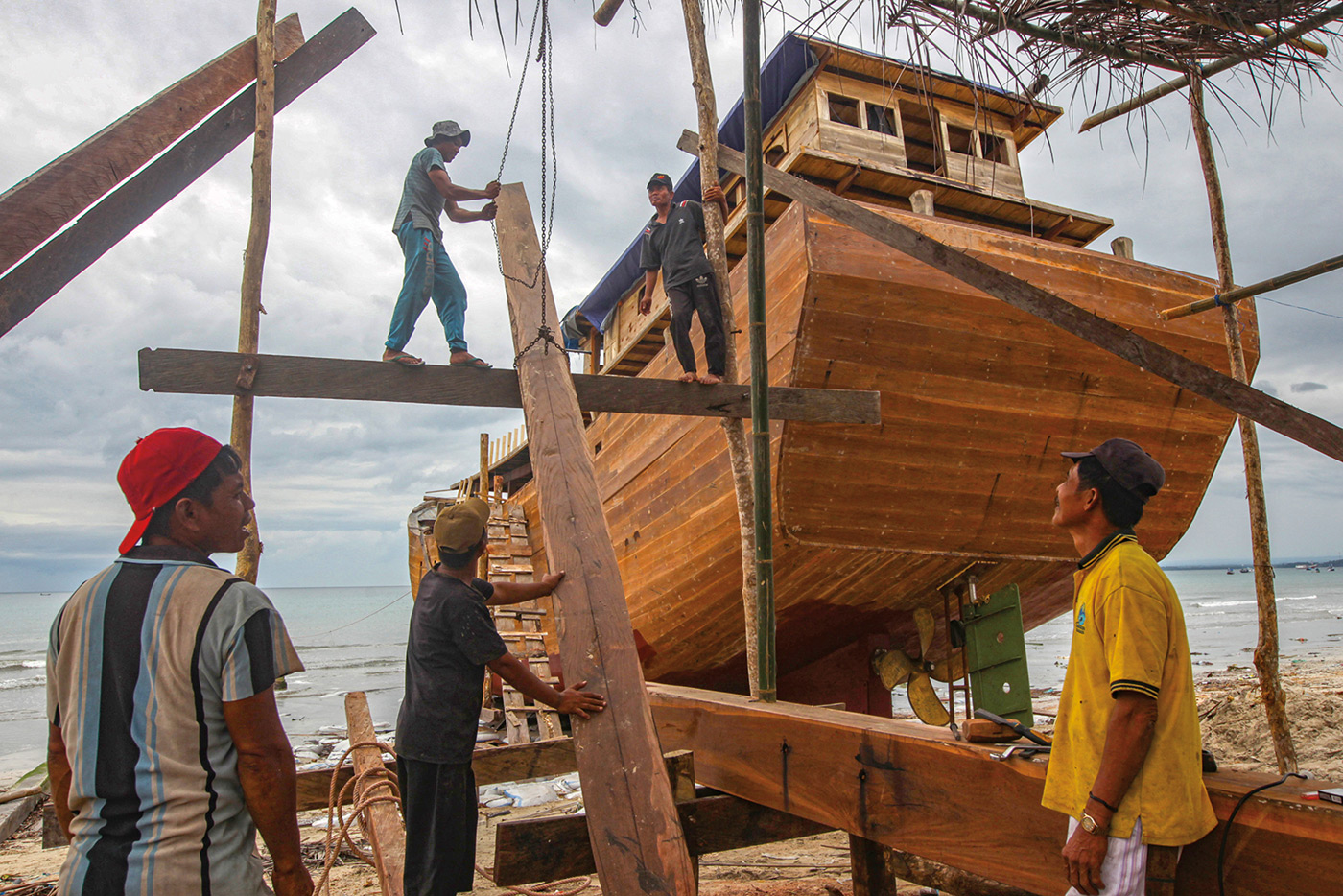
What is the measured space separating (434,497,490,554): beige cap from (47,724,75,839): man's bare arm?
1110 millimetres

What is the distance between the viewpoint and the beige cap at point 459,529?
2656mm

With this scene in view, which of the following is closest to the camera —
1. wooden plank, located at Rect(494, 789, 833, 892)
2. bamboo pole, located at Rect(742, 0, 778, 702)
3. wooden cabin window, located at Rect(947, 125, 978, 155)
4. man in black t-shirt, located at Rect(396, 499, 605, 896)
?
wooden plank, located at Rect(494, 789, 833, 892)

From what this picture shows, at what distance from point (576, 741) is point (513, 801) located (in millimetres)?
5837

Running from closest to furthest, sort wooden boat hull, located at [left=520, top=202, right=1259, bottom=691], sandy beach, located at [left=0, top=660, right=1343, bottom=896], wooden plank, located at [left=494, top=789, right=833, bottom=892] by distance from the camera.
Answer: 1. wooden plank, located at [left=494, top=789, right=833, bottom=892]
2. sandy beach, located at [left=0, top=660, right=1343, bottom=896]
3. wooden boat hull, located at [left=520, top=202, right=1259, bottom=691]

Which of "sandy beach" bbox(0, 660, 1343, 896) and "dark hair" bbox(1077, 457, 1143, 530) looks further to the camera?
"sandy beach" bbox(0, 660, 1343, 896)

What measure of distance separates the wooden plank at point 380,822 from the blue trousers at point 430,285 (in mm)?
2107

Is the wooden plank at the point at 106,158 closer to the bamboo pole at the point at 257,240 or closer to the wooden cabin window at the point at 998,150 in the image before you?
the bamboo pole at the point at 257,240

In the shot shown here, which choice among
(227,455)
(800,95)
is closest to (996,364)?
(800,95)

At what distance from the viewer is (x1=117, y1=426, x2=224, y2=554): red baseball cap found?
66.0 inches

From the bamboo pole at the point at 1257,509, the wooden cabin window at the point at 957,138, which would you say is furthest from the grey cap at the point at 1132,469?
the wooden cabin window at the point at 957,138

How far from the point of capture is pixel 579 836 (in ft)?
8.05

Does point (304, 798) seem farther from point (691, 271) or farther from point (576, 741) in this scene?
point (691, 271)

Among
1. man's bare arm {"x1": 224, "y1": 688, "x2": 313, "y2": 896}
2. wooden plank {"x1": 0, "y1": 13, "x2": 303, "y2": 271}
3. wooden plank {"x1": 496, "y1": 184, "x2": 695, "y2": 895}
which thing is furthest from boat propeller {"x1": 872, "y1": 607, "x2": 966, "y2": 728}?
wooden plank {"x1": 0, "y1": 13, "x2": 303, "y2": 271}

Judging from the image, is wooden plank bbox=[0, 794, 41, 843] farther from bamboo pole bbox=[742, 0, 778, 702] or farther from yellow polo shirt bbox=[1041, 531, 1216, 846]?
yellow polo shirt bbox=[1041, 531, 1216, 846]
